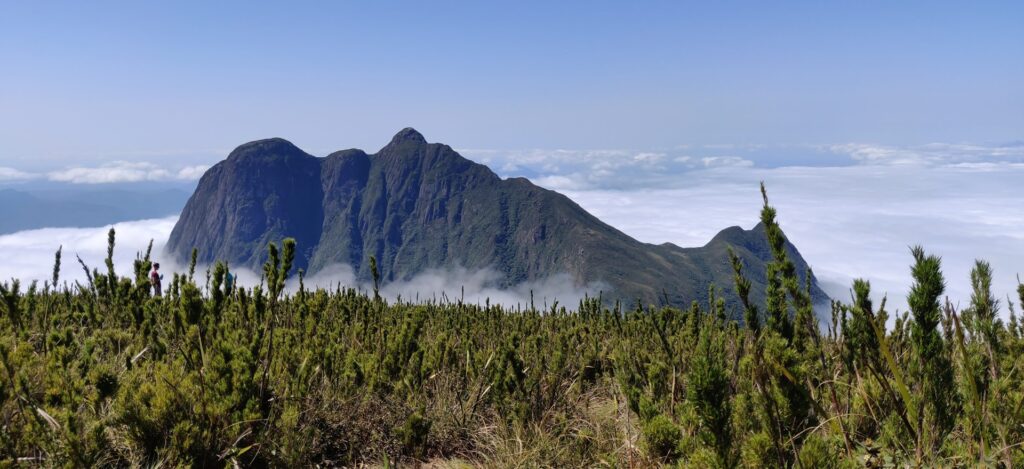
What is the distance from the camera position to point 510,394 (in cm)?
416

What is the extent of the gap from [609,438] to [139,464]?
2615 millimetres

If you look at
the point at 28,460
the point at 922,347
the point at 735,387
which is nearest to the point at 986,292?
the point at 922,347

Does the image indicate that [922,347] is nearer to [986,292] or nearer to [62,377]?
[986,292]

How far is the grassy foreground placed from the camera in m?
1.99

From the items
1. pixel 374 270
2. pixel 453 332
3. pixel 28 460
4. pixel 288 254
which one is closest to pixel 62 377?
pixel 28 460

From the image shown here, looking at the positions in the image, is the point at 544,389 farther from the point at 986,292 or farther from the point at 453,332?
the point at 986,292

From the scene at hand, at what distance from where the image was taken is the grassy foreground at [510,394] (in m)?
1.99

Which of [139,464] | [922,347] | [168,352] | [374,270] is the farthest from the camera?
[374,270]

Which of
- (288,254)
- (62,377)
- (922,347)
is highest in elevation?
(288,254)

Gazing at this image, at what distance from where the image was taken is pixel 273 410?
315 centimetres

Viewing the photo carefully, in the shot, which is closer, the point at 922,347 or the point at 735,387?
the point at 922,347

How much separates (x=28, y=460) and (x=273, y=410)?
3.48ft

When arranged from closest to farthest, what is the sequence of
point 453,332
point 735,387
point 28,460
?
point 28,460 < point 735,387 < point 453,332

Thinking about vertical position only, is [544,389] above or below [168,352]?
below
